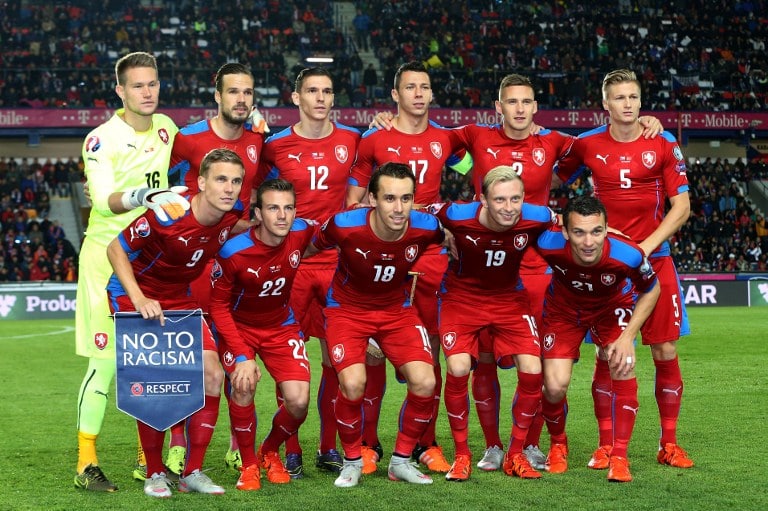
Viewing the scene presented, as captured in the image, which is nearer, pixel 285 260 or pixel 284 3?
pixel 285 260

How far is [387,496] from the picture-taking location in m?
5.45

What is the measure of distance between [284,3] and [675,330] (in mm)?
27264

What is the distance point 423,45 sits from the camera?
30.6 metres

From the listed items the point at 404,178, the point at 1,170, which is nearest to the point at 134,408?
the point at 404,178

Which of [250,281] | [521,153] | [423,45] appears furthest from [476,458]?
[423,45]

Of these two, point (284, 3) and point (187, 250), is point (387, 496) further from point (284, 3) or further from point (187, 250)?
point (284, 3)

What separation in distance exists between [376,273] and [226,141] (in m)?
1.40

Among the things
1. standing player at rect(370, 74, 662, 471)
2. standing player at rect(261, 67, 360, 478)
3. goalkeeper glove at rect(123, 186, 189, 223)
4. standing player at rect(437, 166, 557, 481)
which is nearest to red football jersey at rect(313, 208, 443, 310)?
standing player at rect(437, 166, 557, 481)

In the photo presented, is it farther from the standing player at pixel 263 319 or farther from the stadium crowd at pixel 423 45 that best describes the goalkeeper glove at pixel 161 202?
the stadium crowd at pixel 423 45

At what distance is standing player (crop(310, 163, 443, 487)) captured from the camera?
19.1ft

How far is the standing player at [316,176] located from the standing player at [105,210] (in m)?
0.87

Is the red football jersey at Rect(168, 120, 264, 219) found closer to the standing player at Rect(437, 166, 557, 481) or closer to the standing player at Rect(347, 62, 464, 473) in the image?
the standing player at Rect(347, 62, 464, 473)

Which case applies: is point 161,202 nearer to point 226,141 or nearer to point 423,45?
point 226,141

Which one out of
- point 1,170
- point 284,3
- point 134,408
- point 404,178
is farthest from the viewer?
point 284,3
